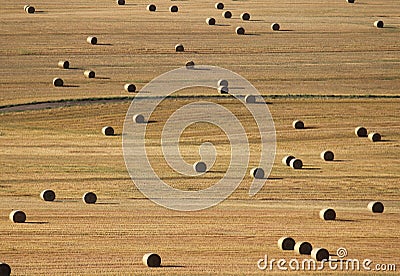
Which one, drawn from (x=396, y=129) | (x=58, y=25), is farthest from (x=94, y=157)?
(x=58, y=25)

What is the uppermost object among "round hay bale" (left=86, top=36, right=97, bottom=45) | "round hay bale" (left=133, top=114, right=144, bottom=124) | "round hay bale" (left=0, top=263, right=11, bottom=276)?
"round hay bale" (left=86, top=36, right=97, bottom=45)

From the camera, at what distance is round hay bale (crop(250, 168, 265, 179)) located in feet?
81.4

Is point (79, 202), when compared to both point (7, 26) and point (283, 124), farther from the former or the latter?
point (7, 26)

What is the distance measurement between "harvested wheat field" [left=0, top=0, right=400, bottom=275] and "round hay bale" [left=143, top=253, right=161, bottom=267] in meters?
0.21

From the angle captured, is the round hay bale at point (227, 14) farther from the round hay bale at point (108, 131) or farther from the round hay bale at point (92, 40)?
the round hay bale at point (108, 131)

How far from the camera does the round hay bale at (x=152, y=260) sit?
17.9m

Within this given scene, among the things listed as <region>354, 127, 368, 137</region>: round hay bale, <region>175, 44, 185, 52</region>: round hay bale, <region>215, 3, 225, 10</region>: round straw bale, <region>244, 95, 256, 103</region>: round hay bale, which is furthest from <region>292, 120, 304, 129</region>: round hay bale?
<region>215, 3, 225, 10</region>: round straw bale

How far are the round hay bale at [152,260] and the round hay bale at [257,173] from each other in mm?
7107

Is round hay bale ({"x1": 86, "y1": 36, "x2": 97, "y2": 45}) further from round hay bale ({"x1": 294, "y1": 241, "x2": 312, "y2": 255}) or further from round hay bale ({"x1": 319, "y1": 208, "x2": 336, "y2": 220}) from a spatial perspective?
round hay bale ({"x1": 294, "y1": 241, "x2": 312, "y2": 255})

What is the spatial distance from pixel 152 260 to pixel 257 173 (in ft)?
23.8

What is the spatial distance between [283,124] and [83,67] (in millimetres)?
7400

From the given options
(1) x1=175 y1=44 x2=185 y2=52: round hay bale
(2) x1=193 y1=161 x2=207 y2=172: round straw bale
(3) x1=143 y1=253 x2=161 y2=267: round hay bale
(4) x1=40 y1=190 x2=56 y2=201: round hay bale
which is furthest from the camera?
(1) x1=175 y1=44 x2=185 y2=52: round hay bale

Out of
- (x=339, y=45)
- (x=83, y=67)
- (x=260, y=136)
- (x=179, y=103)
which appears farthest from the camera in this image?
(x=339, y=45)

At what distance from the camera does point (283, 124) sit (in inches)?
1168
